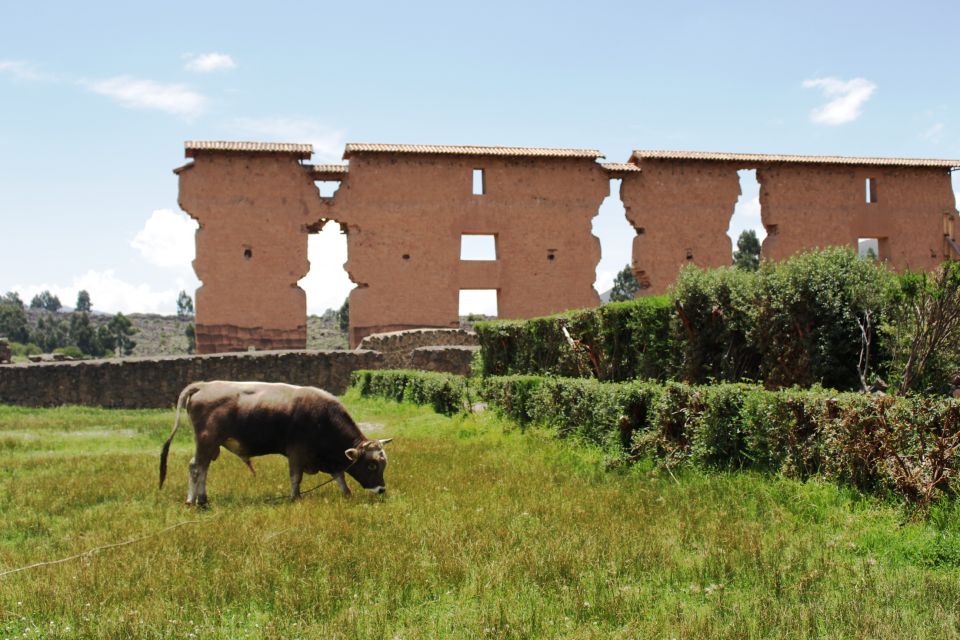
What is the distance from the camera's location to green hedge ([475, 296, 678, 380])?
1343 centimetres

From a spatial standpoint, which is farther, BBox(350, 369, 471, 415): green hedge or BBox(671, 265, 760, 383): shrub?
BBox(350, 369, 471, 415): green hedge

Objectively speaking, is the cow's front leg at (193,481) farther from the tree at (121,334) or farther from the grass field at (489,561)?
the tree at (121,334)

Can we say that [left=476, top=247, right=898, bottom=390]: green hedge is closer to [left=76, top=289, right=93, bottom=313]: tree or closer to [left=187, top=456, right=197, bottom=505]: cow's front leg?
[left=187, top=456, right=197, bottom=505]: cow's front leg

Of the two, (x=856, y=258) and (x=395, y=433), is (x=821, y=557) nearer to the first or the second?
(x=856, y=258)

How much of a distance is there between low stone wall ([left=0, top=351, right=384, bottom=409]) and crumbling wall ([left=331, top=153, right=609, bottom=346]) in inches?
225

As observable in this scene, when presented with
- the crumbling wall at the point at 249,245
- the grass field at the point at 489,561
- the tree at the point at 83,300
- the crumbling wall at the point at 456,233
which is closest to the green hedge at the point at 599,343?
the grass field at the point at 489,561

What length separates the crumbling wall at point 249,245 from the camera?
28312 mm

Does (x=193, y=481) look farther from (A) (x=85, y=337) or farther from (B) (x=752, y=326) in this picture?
(A) (x=85, y=337)

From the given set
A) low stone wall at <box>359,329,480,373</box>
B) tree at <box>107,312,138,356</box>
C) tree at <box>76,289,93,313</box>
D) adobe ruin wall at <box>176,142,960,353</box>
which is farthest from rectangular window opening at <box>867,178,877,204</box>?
tree at <box>76,289,93,313</box>

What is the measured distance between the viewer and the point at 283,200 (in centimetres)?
2908

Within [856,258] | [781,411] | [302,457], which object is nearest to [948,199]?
[856,258]

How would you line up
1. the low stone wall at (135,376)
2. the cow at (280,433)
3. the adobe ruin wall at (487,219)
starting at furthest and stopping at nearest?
1. the adobe ruin wall at (487,219)
2. the low stone wall at (135,376)
3. the cow at (280,433)

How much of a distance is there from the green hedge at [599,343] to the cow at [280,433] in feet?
20.1

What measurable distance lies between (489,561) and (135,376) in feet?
61.4
